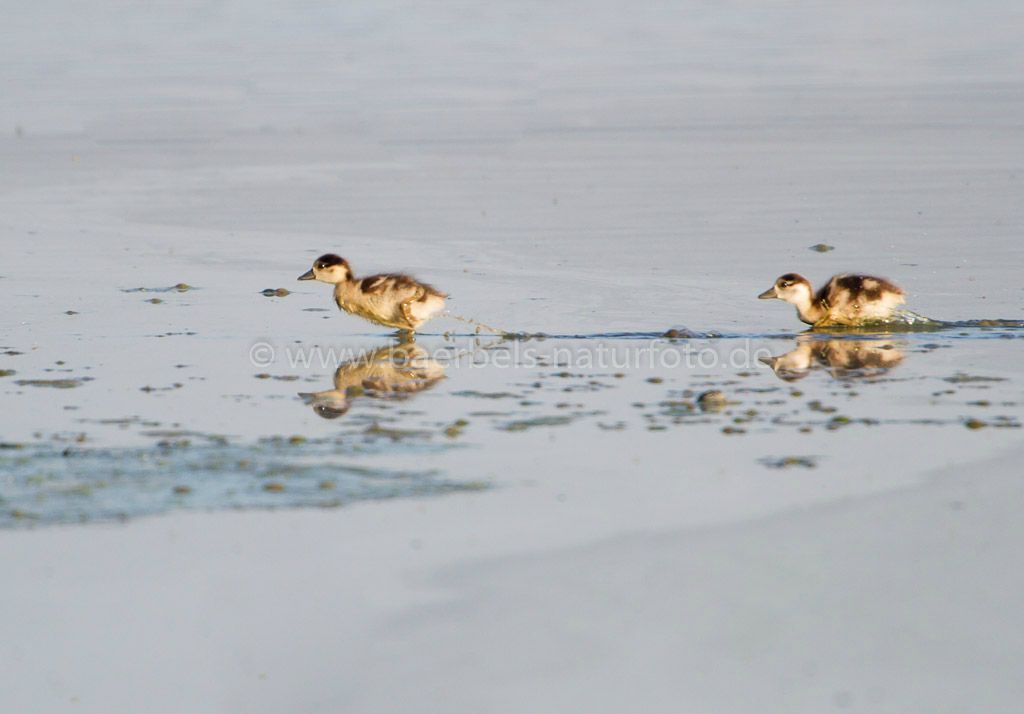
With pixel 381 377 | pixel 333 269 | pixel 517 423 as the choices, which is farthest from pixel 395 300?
pixel 517 423

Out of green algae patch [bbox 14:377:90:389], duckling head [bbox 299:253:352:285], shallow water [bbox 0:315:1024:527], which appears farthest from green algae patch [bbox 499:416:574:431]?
duckling head [bbox 299:253:352:285]

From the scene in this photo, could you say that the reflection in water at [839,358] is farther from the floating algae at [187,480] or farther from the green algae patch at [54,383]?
the green algae patch at [54,383]

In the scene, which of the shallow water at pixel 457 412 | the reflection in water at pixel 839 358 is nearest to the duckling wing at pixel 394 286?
the shallow water at pixel 457 412

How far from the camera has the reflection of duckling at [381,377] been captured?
9781mm

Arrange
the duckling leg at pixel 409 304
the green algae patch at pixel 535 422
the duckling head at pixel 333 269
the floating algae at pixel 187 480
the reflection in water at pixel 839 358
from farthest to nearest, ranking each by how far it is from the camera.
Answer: the duckling head at pixel 333 269 < the duckling leg at pixel 409 304 < the reflection in water at pixel 839 358 < the green algae patch at pixel 535 422 < the floating algae at pixel 187 480

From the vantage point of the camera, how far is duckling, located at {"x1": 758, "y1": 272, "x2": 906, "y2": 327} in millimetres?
11734

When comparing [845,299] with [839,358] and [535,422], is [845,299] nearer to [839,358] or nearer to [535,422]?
[839,358]

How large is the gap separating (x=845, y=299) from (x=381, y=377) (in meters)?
3.30

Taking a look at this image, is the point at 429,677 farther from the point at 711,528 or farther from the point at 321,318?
the point at 321,318

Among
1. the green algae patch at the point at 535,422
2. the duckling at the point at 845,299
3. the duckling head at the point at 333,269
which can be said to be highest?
the duckling head at the point at 333,269

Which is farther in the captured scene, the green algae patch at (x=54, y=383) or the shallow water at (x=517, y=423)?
the green algae patch at (x=54, y=383)

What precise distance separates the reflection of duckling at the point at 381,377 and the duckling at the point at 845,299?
2.55 meters

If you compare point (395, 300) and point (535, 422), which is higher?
point (395, 300)

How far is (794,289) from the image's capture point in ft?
38.7
